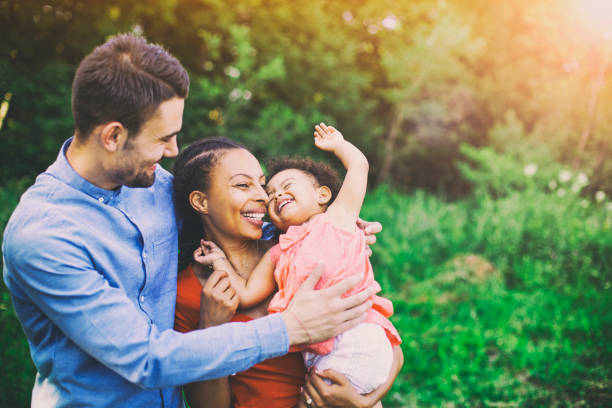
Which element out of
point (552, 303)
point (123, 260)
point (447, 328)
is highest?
point (123, 260)

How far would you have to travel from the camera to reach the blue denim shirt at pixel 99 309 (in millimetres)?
1444

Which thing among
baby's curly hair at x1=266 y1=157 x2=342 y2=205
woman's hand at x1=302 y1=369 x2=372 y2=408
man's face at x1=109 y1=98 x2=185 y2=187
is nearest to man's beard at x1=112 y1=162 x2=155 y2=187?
man's face at x1=109 y1=98 x2=185 y2=187

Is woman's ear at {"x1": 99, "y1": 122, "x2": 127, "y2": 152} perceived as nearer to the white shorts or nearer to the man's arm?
the man's arm

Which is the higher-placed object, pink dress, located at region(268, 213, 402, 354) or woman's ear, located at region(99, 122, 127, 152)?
woman's ear, located at region(99, 122, 127, 152)

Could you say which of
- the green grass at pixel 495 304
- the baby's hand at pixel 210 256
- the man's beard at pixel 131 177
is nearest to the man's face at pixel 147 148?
the man's beard at pixel 131 177

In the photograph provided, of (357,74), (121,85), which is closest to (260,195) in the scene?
(121,85)

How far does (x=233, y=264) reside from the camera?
2203 mm

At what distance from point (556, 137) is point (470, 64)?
3302mm

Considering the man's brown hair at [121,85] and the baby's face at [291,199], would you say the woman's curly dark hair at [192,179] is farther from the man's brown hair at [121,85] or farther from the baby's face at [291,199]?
the man's brown hair at [121,85]

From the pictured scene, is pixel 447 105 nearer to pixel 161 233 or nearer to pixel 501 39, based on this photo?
pixel 501 39

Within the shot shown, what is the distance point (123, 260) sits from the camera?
1.70 m

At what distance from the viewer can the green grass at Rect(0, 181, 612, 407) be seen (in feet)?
11.8

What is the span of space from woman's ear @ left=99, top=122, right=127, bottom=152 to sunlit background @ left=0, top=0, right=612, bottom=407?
253 cm

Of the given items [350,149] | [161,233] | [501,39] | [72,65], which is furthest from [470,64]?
[161,233]
